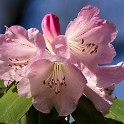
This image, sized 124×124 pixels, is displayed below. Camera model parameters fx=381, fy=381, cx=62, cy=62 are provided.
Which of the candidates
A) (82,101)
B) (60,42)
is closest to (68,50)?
(60,42)

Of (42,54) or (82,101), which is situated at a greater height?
(42,54)

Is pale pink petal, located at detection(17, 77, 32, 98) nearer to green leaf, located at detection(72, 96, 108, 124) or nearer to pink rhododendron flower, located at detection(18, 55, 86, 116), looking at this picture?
pink rhododendron flower, located at detection(18, 55, 86, 116)

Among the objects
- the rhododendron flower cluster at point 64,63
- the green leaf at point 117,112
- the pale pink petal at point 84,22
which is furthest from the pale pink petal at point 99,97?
the green leaf at point 117,112

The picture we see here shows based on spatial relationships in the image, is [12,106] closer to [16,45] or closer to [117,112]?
[16,45]

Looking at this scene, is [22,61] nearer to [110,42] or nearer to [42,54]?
[42,54]

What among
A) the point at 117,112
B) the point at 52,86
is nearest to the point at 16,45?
the point at 52,86

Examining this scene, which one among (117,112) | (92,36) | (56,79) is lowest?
(117,112)
